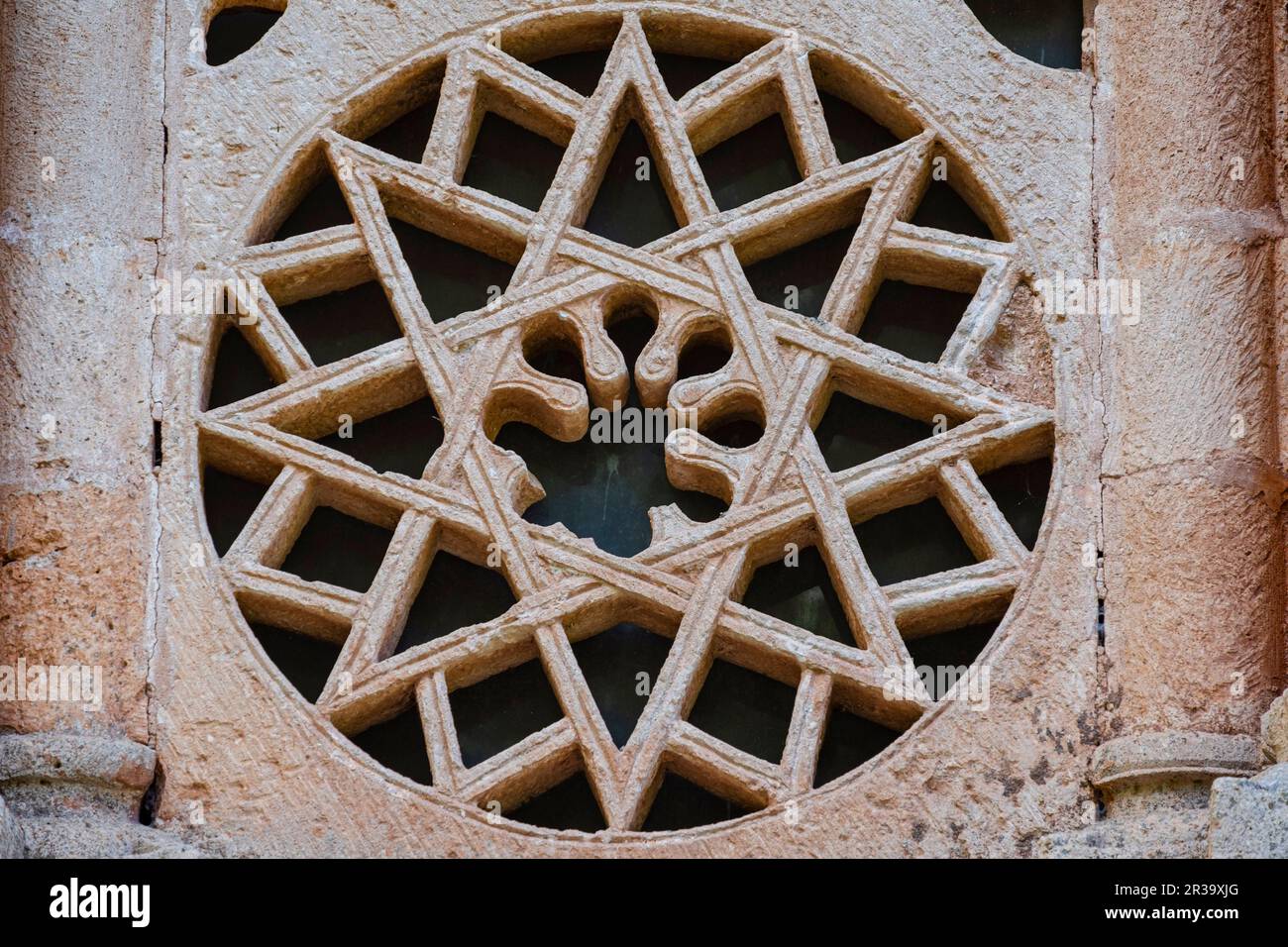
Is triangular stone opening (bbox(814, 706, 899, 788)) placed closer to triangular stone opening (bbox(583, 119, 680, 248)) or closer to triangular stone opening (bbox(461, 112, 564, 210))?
triangular stone opening (bbox(583, 119, 680, 248))

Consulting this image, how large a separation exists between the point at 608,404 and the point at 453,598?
61 centimetres

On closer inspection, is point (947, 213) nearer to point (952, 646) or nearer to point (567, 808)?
point (952, 646)

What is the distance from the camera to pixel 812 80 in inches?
249

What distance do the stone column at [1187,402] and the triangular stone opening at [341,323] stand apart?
6.01 feet

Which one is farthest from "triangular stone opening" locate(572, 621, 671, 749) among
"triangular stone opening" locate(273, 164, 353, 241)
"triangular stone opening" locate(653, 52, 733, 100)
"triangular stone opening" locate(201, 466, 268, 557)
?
"triangular stone opening" locate(653, 52, 733, 100)

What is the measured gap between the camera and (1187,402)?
5.80 m

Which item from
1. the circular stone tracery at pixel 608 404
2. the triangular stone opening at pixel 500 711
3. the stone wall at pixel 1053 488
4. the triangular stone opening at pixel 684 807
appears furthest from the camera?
the triangular stone opening at pixel 500 711

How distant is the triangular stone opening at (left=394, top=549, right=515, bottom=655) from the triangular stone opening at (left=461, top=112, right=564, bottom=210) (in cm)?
107

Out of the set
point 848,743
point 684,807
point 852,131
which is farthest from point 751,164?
point 684,807

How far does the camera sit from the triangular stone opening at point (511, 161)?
254 inches

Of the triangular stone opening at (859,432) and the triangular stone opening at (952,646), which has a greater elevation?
the triangular stone opening at (859,432)

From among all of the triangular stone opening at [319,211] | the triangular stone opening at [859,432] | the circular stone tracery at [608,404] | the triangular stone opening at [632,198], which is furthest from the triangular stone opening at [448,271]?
the triangular stone opening at [859,432]

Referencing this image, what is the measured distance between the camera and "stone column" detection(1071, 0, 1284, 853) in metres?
5.50

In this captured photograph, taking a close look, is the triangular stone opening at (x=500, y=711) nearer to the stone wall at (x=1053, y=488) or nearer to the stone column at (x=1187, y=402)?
the stone wall at (x=1053, y=488)
